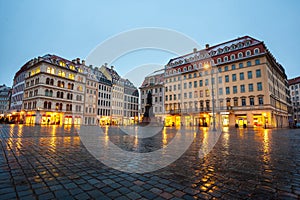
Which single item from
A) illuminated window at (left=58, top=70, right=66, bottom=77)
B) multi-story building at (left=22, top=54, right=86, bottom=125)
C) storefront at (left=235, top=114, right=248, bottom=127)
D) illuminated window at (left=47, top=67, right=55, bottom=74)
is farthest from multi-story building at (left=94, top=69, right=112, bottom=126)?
storefront at (left=235, top=114, right=248, bottom=127)

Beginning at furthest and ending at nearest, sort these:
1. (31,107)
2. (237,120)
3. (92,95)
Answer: (92,95)
(31,107)
(237,120)

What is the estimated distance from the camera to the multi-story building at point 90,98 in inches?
2109

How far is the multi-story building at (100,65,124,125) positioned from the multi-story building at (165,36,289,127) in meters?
21.6

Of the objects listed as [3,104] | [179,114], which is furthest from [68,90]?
[3,104]

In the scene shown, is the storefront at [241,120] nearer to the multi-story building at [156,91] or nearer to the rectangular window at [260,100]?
the rectangular window at [260,100]

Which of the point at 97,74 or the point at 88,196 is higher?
the point at 97,74

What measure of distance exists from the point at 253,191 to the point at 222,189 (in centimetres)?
49

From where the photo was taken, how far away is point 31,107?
143 ft

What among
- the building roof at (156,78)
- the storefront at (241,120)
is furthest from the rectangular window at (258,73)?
the building roof at (156,78)

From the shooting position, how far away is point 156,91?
57906 mm

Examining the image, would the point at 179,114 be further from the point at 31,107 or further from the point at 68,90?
the point at 31,107

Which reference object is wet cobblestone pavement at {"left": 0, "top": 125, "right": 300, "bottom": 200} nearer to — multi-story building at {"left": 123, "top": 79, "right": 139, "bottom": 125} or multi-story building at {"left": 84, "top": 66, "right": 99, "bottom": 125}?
multi-story building at {"left": 84, "top": 66, "right": 99, "bottom": 125}

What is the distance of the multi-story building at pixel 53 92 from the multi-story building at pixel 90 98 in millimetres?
1846

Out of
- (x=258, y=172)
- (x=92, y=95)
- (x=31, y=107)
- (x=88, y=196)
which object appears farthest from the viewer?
(x=92, y=95)
